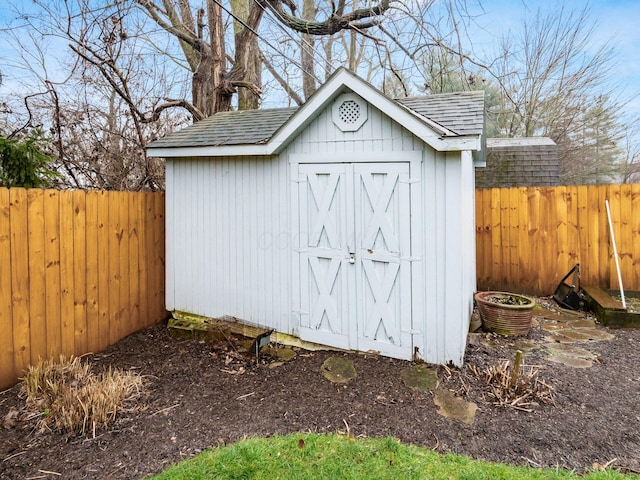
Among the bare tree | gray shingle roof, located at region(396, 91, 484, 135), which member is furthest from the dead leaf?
the bare tree

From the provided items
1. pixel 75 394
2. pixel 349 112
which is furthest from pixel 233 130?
pixel 75 394

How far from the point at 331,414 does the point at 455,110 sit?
3.51 m

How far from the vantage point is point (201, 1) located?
322 inches

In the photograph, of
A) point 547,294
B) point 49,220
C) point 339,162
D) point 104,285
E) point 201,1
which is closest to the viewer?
point 49,220

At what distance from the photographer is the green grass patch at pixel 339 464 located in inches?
104

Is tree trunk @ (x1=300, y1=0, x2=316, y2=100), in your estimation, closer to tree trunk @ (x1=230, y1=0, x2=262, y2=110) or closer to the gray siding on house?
tree trunk @ (x1=230, y1=0, x2=262, y2=110)

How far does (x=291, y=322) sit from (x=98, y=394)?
226 cm

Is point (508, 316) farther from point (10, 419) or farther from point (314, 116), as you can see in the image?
point (10, 419)

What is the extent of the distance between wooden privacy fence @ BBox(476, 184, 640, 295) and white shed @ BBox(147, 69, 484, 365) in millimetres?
2589

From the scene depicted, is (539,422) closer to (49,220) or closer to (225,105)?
(49,220)

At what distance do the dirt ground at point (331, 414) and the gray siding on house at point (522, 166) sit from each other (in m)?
5.38

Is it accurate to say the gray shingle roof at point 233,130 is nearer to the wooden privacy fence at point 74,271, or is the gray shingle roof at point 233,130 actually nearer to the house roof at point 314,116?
the house roof at point 314,116

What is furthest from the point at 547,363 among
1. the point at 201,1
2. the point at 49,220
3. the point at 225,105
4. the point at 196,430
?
the point at 201,1

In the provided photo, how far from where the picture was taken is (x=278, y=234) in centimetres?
516
